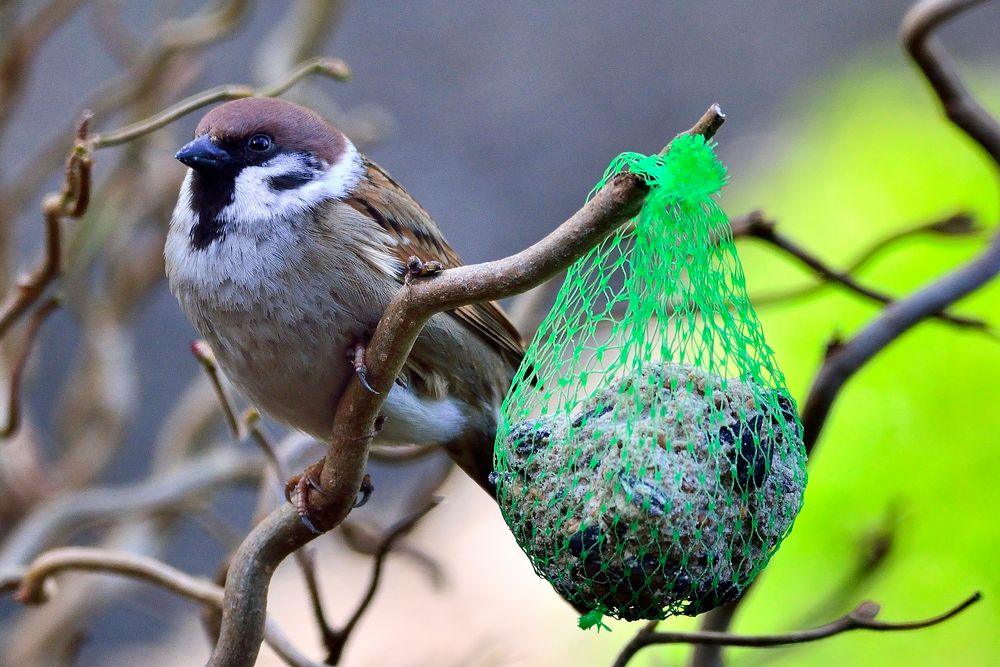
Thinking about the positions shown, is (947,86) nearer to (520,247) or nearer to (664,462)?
(664,462)

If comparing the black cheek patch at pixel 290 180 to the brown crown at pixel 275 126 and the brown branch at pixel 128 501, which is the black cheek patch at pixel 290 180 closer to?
the brown crown at pixel 275 126

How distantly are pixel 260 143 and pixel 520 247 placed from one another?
4.37 m

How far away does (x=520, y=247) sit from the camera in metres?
6.36

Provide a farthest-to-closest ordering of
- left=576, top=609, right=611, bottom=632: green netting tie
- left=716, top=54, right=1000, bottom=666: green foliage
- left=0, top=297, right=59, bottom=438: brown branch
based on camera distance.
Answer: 1. left=716, top=54, right=1000, bottom=666: green foliage
2. left=0, top=297, right=59, bottom=438: brown branch
3. left=576, top=609, right=611, bottom=632: green netting tie

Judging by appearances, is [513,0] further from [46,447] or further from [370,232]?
[370,232]

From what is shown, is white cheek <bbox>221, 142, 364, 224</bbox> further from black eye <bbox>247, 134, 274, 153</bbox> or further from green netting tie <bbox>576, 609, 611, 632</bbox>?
green netting tie <bbox>576, 609, 611, 632</bbox>

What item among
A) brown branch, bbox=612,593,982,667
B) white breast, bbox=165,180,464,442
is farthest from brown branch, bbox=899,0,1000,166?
white breast, bbox=165,180,464,442

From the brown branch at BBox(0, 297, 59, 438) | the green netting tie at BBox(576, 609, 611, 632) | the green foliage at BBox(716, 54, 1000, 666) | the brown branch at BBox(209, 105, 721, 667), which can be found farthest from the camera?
the green foliage at BBox(716, 54, 1000, 666)

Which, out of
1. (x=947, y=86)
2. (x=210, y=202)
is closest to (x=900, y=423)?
(x=947, y=86)

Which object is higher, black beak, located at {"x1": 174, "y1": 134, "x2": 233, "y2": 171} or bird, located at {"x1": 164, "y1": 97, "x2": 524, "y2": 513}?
black beak, located at {"x1": 174, "y1": 134, "x2": 233, "y2": 171}

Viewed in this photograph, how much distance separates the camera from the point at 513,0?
7.38m

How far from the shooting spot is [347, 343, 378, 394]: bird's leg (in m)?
1.54

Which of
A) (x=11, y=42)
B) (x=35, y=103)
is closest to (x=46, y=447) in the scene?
(x=35, y=103)

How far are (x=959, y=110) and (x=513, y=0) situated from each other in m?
5.80
